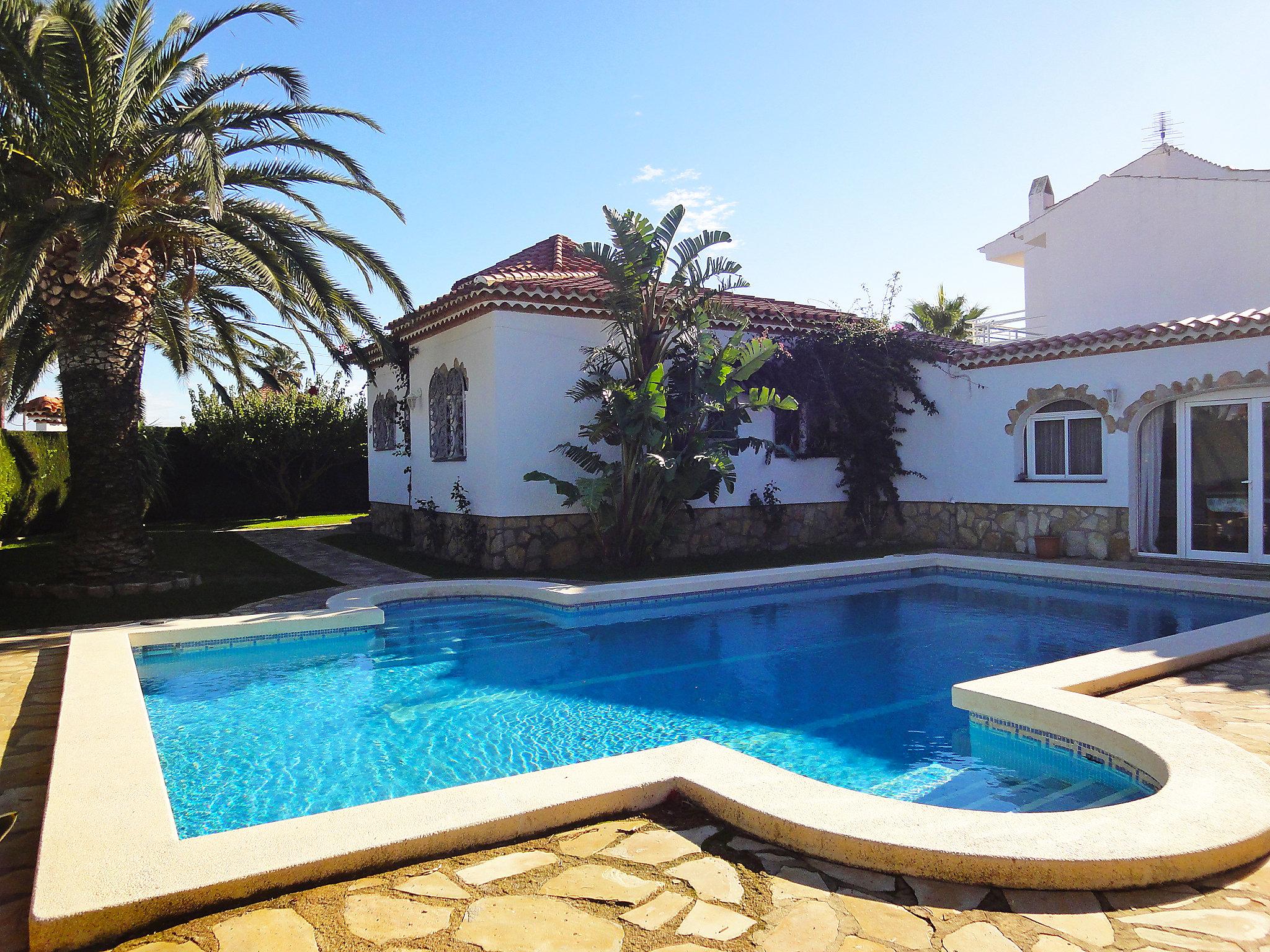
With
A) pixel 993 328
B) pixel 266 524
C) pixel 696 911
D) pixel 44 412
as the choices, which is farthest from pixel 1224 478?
pixel 44 412

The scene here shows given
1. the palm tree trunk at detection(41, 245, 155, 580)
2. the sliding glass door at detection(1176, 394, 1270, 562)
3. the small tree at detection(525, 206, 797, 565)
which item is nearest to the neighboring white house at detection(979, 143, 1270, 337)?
the sliding glass door at detection(1176, 394, 1270, 562)

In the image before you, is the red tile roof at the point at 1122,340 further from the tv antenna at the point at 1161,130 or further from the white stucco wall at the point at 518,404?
the tv antenna at the point at 1161,130

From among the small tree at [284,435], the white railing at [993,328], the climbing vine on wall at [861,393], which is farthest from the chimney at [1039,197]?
the small tree at [284,435]

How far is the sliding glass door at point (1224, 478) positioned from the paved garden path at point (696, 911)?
12159 mm

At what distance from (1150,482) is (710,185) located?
933 cm

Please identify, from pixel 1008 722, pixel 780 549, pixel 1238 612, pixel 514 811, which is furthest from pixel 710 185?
pixel 514 811

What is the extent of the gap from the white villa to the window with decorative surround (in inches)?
1.8

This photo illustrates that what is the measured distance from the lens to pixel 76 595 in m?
11.2

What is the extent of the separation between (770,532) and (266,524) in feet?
47.4

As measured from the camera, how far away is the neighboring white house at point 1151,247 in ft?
70.9

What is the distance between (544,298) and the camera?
13727 mm

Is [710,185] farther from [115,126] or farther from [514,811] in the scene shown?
[514,811]

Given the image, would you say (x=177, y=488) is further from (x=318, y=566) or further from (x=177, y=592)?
(x=177, y=592)

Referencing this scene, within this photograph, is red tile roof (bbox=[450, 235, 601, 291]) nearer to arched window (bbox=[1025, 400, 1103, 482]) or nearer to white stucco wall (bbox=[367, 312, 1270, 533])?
white stucco wall (bbox=[367, 312, 1270, 533])
